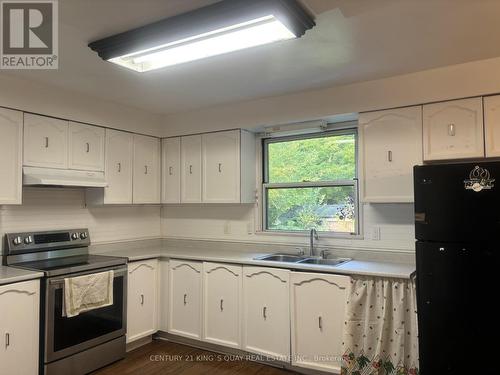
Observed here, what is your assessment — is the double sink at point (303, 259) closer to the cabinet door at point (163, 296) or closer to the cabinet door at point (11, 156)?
the cabinet door at point (163, 296)

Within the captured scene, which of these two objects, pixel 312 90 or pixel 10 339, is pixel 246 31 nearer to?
pixel 312 90

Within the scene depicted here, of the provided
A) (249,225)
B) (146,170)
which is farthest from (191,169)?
(249,225)

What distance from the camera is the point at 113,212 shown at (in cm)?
398

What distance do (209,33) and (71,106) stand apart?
6.35ft

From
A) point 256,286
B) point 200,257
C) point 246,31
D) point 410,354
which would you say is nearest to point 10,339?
point 200,257

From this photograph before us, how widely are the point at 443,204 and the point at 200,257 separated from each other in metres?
2.11

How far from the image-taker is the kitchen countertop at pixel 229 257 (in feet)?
9.09

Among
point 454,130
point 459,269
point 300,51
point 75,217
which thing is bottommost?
point 459,269

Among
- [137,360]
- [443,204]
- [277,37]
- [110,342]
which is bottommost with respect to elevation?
[137,360]

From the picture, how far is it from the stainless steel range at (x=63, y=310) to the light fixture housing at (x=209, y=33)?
170 centimetres

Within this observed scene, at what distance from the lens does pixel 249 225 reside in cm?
397

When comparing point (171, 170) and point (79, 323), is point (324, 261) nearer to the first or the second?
point (171, 170)

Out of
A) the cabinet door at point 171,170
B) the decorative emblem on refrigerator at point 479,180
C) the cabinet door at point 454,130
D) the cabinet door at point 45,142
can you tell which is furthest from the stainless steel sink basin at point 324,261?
the cabinet door at point 45,142

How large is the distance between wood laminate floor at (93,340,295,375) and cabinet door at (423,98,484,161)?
210 centimetres
